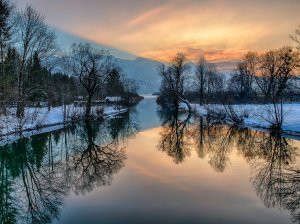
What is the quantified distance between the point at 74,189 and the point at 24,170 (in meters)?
4.44

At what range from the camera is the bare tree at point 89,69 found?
44.4 metres

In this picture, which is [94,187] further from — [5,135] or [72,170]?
[5,135]

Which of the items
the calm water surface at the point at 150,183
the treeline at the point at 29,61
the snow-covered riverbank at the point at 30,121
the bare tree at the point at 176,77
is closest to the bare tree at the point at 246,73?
the bare tree at the point at 176,77

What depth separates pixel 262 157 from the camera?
1714 cm

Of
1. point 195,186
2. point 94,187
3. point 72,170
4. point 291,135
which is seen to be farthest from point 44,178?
point 291,135

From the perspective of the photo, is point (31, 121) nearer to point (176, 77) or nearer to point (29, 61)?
point (29, 61)

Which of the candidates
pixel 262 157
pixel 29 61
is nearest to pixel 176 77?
pixel 29 61

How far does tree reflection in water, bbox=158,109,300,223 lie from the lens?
1048 centimetres

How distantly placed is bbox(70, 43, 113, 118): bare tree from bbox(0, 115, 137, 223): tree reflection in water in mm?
21383

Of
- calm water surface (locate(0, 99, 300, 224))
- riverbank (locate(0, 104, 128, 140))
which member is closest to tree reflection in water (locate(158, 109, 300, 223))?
calm water surface (locate(0, 99, 300, 224))

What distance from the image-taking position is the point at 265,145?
68.2 feet

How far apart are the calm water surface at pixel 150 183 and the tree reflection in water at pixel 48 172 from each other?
0.11 ft

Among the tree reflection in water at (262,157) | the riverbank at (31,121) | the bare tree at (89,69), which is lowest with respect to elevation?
the tree reflection in water at (262,157)

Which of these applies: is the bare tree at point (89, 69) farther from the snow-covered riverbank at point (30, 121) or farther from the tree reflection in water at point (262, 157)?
the tree reflection in water at point (262, 157)
